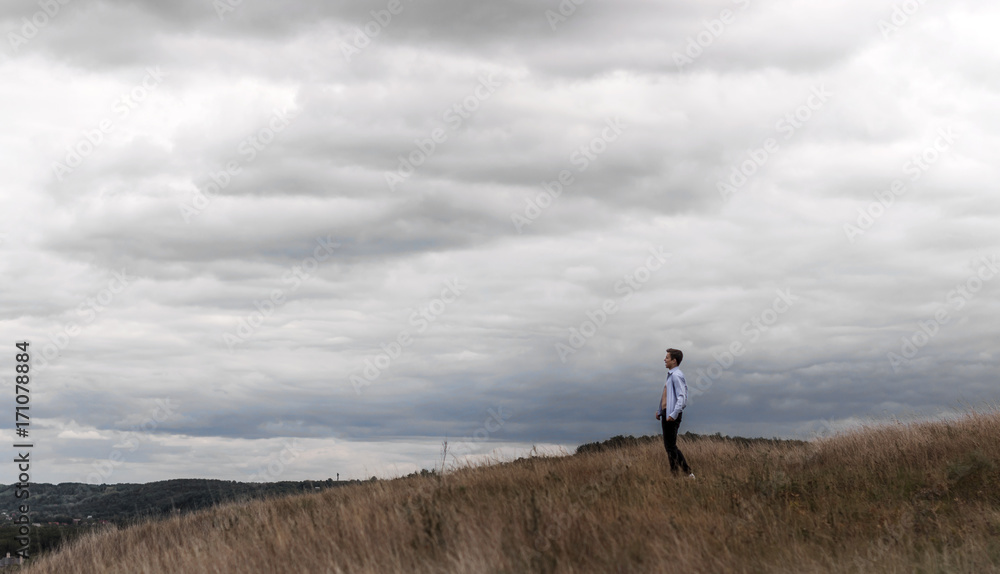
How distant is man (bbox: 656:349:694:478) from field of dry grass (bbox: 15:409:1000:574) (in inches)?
16.4

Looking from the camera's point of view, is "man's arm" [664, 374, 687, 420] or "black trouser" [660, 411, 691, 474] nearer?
"man's arm" [664, 374, 687, 420]

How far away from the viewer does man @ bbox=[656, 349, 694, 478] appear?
12.8m

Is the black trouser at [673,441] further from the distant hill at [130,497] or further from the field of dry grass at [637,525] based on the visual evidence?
the distant hill at [130,497]

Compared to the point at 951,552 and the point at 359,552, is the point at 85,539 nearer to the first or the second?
the point at 359,552

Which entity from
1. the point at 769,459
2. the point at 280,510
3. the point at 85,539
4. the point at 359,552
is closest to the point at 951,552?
the point at 359,552

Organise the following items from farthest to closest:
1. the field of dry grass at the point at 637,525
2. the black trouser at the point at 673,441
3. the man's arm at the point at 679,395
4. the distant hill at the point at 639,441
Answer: the distant hill at the point at 639,441
the black trouser at the point at 673,441
the man's arm at the point at 679,395
the field of dry grass at the point at 637,525

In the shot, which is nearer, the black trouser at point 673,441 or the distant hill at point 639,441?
the black trouser at point 673,441

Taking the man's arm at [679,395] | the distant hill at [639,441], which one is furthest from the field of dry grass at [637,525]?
the distant hill at [639,441]

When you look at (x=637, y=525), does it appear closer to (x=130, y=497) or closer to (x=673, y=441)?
(x=673, y=441)

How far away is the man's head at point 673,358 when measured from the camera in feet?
42.7

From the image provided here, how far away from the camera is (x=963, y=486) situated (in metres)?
11.5

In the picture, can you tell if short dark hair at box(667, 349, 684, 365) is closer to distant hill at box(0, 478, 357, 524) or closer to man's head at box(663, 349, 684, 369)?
man's head at box(663, 349, 684, 369)

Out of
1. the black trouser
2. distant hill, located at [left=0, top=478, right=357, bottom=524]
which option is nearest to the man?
the black trouser

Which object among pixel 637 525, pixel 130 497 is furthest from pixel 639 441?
pixel 130 497
